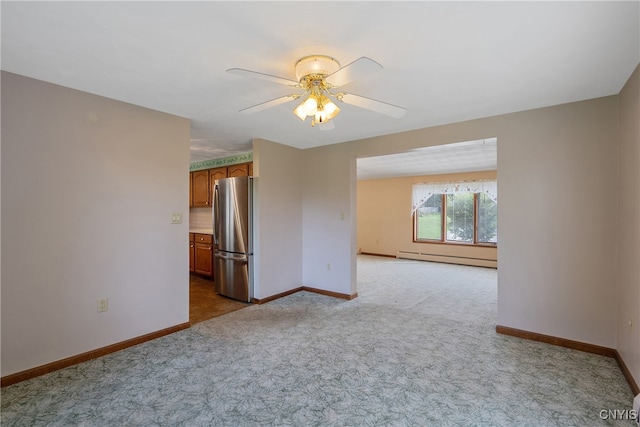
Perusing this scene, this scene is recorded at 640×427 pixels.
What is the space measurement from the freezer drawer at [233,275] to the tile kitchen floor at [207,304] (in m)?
0.11

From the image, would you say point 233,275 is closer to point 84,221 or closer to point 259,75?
point 84,221

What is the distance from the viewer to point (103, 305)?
8.66 ft

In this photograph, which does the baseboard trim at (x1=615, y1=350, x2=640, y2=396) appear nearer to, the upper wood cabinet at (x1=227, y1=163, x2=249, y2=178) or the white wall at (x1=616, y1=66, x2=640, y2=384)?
the white wall at (x1=616, y1=66, x2=640, y2=384)

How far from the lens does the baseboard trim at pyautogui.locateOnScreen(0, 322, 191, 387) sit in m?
2.18

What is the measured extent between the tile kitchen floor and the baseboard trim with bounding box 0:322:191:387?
1.49 ft

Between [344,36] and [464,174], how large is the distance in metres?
6.18

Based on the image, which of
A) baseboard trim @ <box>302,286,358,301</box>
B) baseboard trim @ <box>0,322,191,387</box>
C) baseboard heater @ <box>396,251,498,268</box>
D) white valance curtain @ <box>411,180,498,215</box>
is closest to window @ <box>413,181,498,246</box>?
white valance curtain @ <box>411,180,498,215</box>

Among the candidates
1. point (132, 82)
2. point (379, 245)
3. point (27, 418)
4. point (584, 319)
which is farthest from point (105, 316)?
point (379, 245)

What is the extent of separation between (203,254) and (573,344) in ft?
17.0

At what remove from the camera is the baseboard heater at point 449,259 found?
663cm

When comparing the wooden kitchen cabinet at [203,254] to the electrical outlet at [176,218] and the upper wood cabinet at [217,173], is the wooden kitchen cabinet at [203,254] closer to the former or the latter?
the upper wood cabinet at [217,173]

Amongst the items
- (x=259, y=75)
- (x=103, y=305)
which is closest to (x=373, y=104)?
(x=259, y=75)

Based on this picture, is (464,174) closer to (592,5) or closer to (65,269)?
(592,5)

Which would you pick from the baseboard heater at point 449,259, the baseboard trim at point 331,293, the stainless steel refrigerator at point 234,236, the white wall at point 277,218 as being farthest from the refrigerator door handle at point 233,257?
the baseboard heater at point 449,259
